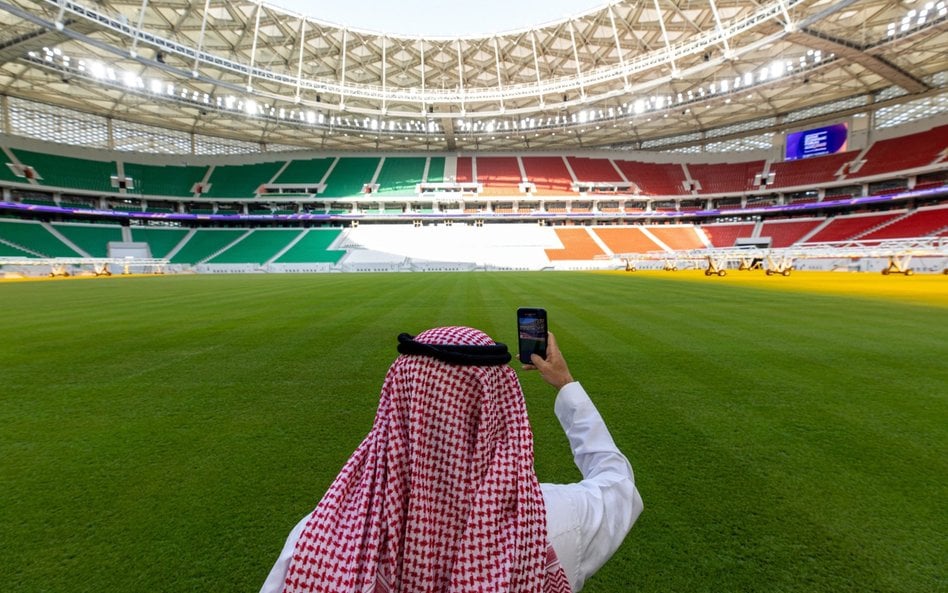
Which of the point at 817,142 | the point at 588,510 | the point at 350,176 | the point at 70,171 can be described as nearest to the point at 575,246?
the point at 817,142

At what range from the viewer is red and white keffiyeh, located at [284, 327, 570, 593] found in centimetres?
97

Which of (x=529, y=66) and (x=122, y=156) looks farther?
(x=122, y=156)

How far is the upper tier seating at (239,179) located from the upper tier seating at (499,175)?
27688 mm

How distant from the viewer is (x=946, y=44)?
1115 inches

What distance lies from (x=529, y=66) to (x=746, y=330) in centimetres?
4142

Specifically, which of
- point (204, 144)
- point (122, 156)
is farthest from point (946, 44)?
point (122, 156)

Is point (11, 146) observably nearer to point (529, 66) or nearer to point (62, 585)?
point (529, 66)

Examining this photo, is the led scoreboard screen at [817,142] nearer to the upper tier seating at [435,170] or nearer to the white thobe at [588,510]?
the upper tier seating at [435,170]

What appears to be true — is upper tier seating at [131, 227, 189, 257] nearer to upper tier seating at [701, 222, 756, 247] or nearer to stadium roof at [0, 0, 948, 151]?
stadium roof at [0, 0, 948, 151]

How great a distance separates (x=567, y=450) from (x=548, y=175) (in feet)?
182

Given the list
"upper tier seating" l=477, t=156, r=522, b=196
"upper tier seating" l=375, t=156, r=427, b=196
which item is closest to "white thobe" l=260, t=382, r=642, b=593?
"upper tier seating" l=477, t=156, r=522, b=196

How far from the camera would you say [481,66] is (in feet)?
136

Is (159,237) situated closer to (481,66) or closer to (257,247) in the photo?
(257,247)

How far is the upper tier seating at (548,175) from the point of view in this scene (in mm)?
53094
